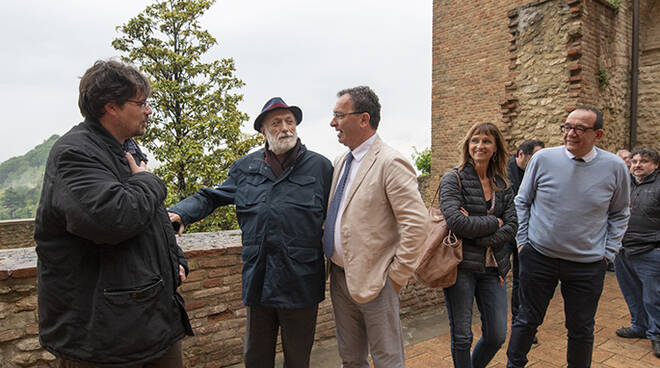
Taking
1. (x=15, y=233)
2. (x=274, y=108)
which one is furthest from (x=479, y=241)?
(x=15, y=233)

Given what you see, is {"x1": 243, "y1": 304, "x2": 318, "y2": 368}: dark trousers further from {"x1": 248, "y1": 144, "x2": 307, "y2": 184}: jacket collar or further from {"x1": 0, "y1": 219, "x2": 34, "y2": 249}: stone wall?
{"x1": 0, "y1": 219, "x2": 34, "y2": 249}: stone wall

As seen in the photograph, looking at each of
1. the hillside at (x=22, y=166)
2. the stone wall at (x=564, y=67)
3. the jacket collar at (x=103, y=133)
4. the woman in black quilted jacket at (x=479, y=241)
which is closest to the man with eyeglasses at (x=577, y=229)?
the woman in black quilted jacket at (x=479, y=241)

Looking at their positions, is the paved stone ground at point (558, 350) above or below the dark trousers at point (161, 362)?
below

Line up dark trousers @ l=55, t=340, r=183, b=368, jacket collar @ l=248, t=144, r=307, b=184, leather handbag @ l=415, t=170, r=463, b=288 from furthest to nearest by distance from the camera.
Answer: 1. leather handbag @ l=415, t=170, r=463, b=288
2. jacket collar @ l=248, t=144, r=307, b=184
3. dark trousers @ l=55, t=340, r=183, b=368

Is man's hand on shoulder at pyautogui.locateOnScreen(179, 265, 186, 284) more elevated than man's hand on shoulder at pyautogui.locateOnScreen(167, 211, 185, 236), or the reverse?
man's hand on shoulder at pyautogui.locateOnScreen(167, 211, 185, 236)

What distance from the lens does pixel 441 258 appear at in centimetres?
267

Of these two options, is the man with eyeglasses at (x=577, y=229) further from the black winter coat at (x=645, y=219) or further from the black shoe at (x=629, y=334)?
the black shoe at (x=629, y=334)

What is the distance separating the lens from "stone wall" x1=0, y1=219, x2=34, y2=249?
14805 mm

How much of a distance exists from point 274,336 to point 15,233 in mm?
17040

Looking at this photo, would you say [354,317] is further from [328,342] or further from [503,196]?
[328,342]

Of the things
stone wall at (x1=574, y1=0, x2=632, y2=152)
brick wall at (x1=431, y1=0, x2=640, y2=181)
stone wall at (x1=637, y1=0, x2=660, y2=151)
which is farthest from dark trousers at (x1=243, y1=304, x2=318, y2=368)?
stone wall at (x1=637, y1=0, x2=660, y2=151)

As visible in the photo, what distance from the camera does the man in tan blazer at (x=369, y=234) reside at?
2.14m

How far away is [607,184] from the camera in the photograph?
271 centimetres

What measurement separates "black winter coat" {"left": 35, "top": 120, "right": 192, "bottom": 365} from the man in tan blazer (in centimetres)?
102
